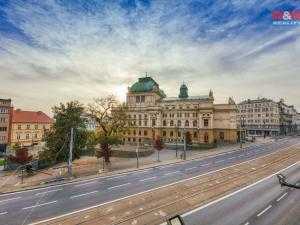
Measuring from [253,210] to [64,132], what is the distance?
87.1 feet

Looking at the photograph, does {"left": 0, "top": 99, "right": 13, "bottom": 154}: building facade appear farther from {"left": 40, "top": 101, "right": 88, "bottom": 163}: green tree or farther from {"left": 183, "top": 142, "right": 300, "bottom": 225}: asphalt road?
{"left": 183, "top": 142, "right": 300, "bottom": 225}: asphalt road

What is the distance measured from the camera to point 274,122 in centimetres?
9769

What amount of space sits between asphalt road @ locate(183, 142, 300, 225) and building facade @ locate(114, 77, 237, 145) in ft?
141

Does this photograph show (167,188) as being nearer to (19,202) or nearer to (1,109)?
(19,202)

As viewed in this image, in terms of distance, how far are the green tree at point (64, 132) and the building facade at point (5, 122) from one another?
120ft

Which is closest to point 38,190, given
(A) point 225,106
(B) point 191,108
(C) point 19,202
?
(C) point 19,202

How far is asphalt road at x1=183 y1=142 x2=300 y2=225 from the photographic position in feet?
39.5

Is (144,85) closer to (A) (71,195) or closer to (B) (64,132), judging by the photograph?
(B) (64,132)

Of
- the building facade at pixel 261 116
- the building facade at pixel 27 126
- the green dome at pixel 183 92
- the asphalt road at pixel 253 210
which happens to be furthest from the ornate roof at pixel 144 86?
the asphalt road at pixel 253 210

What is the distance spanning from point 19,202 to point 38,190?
339 cm

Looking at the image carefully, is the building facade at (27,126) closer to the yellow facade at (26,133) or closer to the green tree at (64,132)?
the yellow facade at (26,133)

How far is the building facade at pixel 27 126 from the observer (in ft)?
183

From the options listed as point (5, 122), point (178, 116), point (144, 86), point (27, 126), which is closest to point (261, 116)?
point (178, 116)

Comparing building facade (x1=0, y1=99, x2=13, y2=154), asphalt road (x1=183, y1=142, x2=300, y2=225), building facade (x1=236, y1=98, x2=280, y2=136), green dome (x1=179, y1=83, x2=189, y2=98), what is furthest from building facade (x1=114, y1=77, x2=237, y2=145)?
asphalt road (x1=183, y1=142, x2=300, y2=225)
